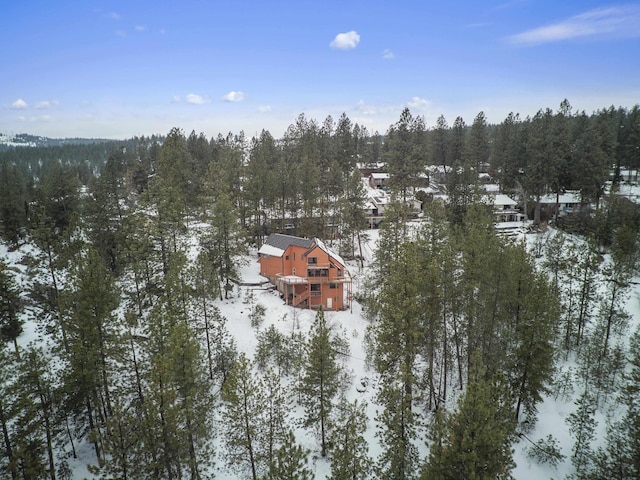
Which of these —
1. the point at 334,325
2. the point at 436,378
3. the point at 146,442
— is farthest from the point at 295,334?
the point at 146,442

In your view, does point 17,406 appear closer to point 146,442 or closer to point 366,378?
point 146,442

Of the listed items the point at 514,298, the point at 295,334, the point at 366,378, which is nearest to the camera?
the point at 514,298

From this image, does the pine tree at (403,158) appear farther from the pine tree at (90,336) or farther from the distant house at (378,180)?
the pine tree at (90,336)

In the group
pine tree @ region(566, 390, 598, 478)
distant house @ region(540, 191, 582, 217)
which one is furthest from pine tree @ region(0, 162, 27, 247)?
distant house @ region(540, 191, 582, 217)

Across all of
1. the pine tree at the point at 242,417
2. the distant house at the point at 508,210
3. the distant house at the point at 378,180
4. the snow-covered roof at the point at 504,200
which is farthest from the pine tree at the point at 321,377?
the distant house at the point at 378,180

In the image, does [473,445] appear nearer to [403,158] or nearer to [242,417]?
[242,417]

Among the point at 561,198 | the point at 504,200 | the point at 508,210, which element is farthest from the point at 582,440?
the point at 561,198
